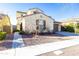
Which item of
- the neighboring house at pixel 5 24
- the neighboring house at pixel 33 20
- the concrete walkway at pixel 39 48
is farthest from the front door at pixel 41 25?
the neighboring house at pixel 5 24

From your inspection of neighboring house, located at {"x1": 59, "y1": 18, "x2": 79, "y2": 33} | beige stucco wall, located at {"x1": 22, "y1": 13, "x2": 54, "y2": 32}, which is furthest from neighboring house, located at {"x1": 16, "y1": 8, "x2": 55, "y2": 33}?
neighboring house, located at {"x1": 59, "y1": 18, "x2": 79, "y2": 33}

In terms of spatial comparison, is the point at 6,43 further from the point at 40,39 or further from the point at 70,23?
the point at 70,23

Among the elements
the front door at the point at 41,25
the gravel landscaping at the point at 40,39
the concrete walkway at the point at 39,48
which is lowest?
the concrete walkway at the point at 39,48

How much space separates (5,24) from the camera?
1.73 meters

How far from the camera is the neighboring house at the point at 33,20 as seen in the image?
174cm

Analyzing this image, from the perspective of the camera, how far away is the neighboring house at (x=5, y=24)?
1.72 metres

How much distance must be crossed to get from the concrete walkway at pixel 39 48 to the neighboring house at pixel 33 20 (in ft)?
0.55

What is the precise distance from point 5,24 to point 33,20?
28 centimetres

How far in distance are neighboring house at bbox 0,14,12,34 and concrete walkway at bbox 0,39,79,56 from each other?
21cm

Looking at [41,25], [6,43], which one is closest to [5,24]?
[6,43]

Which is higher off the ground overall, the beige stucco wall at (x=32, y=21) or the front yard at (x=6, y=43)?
the beige stucco wall at (x=32, y=21)

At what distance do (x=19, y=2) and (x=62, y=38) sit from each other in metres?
0.57

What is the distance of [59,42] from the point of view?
1772 millimetres

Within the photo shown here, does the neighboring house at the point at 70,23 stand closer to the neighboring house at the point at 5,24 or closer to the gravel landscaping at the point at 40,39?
the gravel landscaping at the point at 40,39
